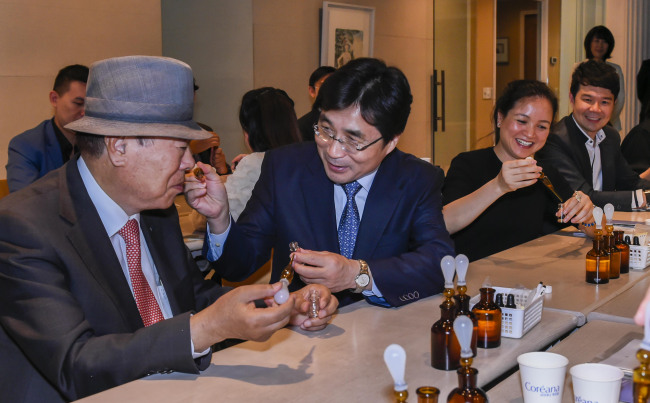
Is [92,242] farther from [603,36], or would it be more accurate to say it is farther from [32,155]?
[603,36]

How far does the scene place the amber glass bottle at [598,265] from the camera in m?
2.59

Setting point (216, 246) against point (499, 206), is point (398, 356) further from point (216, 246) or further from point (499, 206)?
point (499, 206)

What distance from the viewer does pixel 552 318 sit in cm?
217

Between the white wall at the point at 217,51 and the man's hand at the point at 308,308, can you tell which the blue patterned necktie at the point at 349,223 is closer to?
the man's hand at the point at 308,308

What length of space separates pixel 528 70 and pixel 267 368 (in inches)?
439

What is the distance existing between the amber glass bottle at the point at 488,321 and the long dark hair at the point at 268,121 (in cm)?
241

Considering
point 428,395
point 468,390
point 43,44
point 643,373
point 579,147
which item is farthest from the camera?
point 43,44

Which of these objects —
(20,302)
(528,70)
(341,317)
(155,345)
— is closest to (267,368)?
(155,345)

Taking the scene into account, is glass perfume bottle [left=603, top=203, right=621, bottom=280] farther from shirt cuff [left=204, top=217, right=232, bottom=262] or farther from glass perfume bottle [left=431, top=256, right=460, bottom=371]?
shirt cuff [left=204, top=217, right=232, bottom=262]

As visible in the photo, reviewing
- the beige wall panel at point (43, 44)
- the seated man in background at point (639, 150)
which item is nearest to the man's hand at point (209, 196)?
the beige wall panel at point (43, 44)

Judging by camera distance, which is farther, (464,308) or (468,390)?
(464,308)

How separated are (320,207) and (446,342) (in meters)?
0.91

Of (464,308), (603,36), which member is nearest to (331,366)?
(464,308)

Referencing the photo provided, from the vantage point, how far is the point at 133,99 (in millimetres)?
1917
